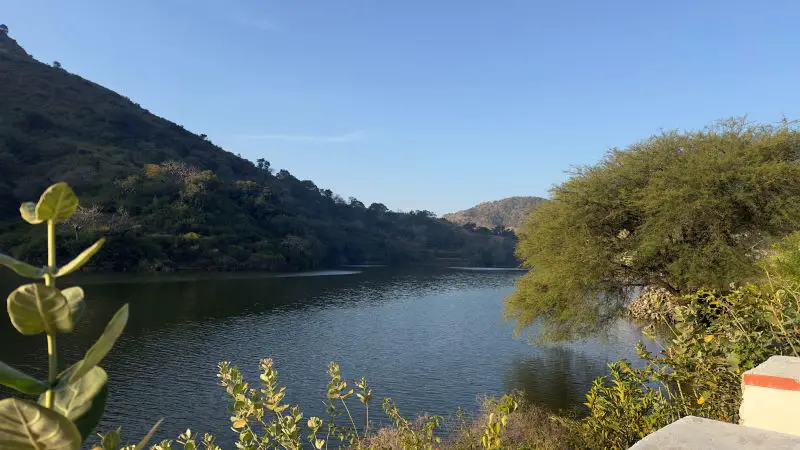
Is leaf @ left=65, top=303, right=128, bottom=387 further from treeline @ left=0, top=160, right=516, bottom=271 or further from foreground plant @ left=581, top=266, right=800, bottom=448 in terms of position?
treeline @ left=0, top=160, right=516, bottom=271

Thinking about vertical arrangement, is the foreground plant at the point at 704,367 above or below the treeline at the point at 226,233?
below

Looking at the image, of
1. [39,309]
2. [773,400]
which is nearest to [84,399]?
[39,309]

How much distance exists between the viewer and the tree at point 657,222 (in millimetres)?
18547

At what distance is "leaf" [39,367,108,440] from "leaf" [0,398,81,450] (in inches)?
3.1

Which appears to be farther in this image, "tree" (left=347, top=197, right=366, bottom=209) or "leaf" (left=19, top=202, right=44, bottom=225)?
"tree" (left=347, top=197, right=366, bottom=209)

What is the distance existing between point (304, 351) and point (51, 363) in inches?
1122

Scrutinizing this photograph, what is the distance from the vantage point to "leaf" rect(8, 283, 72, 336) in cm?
75

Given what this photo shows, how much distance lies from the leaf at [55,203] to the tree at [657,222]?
21.0 meters

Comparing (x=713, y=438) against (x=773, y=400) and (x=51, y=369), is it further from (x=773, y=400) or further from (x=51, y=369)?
(x=51, y=369)

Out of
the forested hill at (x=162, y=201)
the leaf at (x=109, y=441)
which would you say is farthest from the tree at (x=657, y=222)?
the forested hill at (x=162, y=201)

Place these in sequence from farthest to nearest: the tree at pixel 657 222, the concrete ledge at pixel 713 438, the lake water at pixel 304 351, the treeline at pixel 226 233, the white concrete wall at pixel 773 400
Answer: the treeline at pixel 226 233 → the lake water at pixel 304 351 → the tree at pixel 657 222 → the white concrete wall at pixel 773 400 → the concrete ledge at pixel 713 438

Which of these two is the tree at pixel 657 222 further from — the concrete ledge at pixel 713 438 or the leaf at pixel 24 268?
the leaf at pixel 24 268

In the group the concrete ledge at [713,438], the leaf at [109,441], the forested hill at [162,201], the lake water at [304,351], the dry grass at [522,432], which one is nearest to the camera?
the leaf at [109,441]

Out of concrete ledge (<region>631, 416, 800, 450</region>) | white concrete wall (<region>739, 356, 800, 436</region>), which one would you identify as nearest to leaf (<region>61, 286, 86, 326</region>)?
concrete ledge (<region>631, 416, 800, 450</region>)
